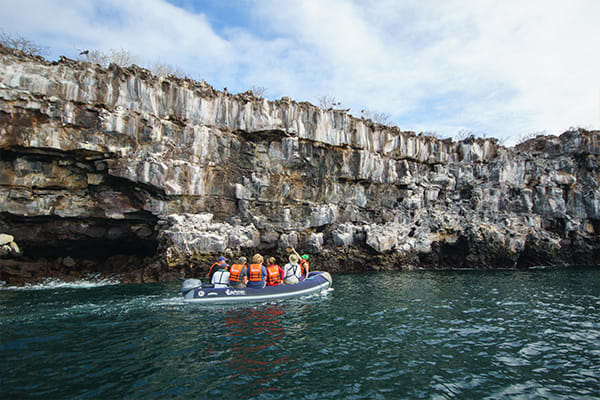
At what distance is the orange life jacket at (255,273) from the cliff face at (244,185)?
870cm

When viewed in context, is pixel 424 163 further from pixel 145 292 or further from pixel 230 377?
pixel 230 377

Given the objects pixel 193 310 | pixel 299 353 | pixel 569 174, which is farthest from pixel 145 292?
pixel 569 174

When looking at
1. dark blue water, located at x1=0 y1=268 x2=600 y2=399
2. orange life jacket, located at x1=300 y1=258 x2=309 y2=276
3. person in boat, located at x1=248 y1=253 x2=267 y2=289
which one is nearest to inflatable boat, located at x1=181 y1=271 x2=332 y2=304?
person in boat, located at x1=248 y1=253 x2=267 y2=289

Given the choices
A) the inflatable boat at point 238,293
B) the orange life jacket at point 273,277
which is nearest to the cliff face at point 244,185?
the inflatable boat at point 238,293

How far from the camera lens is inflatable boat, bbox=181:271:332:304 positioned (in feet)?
42.9

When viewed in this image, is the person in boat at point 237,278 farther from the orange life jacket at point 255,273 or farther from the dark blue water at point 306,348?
the dark blue water at point 306,348

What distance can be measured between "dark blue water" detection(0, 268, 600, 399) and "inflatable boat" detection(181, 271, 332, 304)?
0.64m

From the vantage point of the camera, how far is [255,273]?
13938mm

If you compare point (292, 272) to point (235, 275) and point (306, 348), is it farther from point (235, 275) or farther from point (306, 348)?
point (306, 348)

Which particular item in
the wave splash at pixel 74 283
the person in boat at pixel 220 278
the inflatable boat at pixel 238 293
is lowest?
the wave splash at pixel 74 283

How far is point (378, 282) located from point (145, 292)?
41.3 feet

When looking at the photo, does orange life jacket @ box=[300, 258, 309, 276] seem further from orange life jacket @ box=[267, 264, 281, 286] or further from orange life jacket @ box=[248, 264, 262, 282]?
orange life jacket @ box=[248, 264, 262, 282]

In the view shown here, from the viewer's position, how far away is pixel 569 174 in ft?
99.7

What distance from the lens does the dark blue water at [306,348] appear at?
19.4 ft
